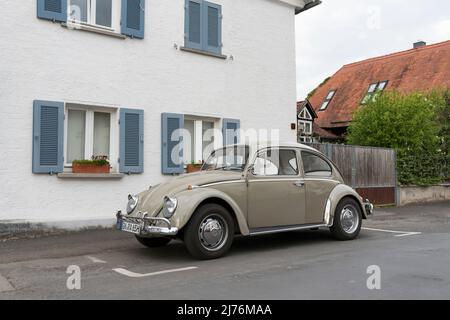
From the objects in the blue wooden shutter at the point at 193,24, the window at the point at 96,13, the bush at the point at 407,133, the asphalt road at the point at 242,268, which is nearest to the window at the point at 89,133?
the window at the point at 96,13

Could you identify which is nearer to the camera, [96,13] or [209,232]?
[209,232]

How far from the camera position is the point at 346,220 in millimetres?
8695

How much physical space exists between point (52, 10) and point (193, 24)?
12.3ft

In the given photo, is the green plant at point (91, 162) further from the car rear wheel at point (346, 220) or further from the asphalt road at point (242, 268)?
the car rear wheel at point (346, 220)

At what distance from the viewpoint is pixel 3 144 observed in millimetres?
9523

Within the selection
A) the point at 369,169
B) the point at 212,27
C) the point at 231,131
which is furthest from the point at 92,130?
the point at 369,169

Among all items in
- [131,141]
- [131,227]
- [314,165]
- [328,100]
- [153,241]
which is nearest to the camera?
[131,227]

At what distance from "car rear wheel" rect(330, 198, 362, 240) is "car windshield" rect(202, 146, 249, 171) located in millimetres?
2032

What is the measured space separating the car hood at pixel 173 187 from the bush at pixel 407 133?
11327mm

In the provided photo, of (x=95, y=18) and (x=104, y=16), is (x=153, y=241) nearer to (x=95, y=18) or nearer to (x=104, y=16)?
(x=95, y=18)

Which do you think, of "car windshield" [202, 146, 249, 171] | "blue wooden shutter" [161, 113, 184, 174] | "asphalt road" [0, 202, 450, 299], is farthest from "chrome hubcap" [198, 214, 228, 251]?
"blue wooden shutter" [161, 113, 184, 174]

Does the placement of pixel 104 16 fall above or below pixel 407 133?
above

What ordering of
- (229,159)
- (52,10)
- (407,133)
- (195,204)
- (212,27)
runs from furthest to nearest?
(407,133) → (212,27) → (52,10) → (229,159) → (195,204)
